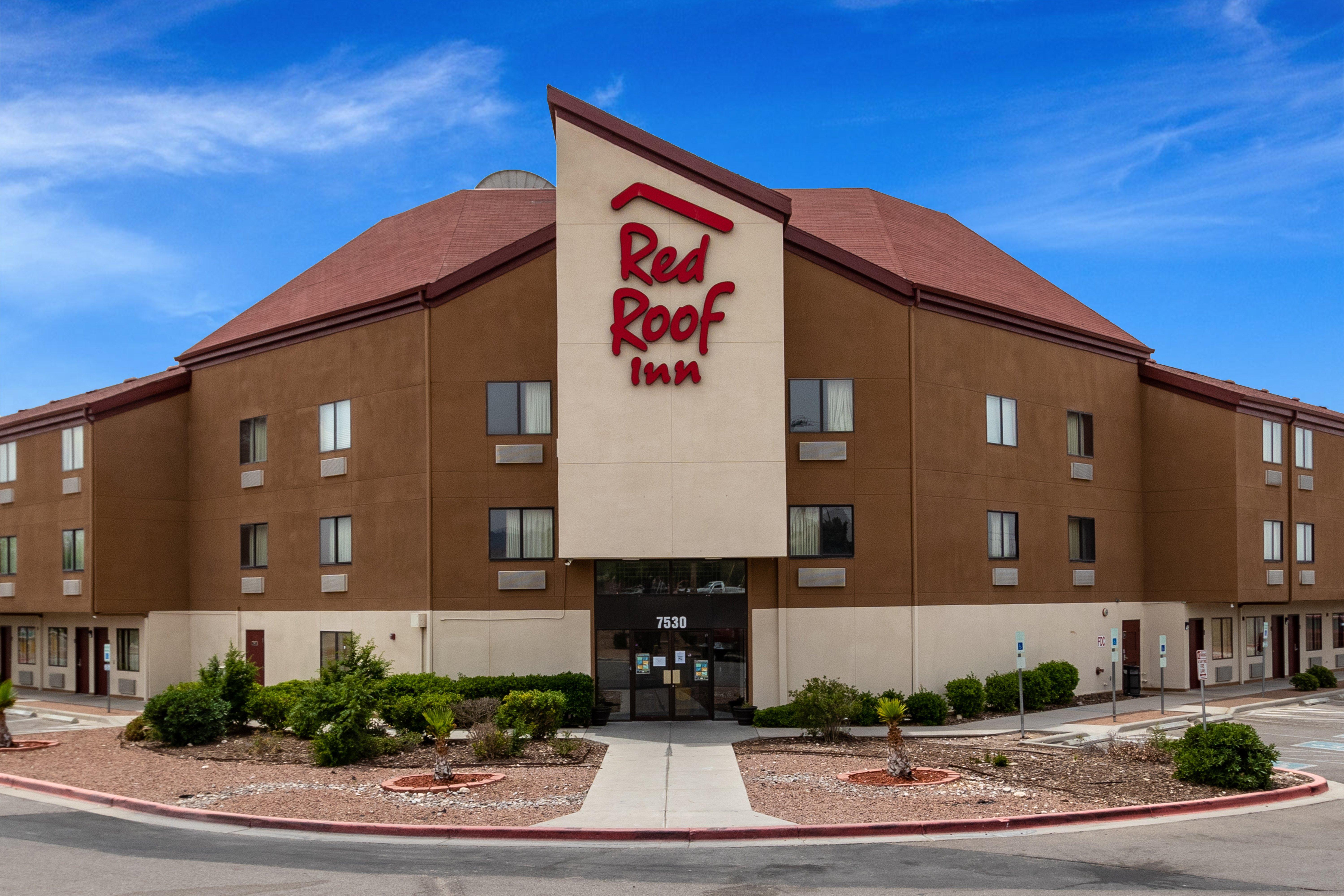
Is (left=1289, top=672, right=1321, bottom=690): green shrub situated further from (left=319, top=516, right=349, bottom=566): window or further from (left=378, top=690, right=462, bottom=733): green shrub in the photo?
(left=319, top=516, right=349, bottom=566): window

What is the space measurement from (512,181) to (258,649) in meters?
17.7

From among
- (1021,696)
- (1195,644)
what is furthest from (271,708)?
(1195,644)

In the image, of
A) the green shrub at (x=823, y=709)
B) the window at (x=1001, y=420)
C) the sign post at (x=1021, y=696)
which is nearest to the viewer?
the sign post at (x=1021, y=696)

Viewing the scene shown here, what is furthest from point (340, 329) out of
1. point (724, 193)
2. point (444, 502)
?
point (724, 193)

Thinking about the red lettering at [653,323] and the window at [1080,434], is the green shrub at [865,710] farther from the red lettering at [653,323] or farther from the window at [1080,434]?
the window at [1080,434]

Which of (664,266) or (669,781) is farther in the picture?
(664,266)

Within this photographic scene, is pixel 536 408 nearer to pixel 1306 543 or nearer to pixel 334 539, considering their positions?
pixel 334 539

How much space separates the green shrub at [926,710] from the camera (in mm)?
29219

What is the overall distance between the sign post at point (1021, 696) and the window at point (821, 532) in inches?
193

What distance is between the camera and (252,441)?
36.2m

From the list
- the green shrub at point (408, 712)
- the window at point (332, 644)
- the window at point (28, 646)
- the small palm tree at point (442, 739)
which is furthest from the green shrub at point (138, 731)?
the window at point (28, 646)

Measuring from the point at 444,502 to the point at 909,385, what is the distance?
483 inches

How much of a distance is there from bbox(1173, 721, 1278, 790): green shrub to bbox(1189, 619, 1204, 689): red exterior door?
1832cm

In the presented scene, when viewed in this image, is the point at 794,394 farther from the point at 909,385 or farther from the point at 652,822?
the point at 652,822
